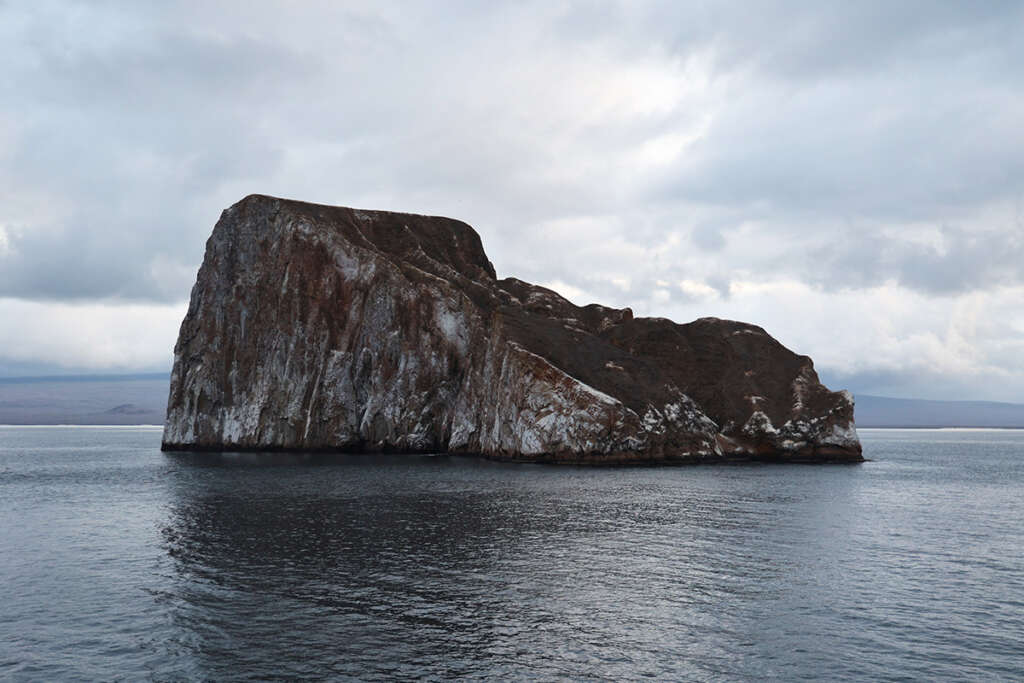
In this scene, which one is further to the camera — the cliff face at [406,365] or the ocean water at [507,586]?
the cliff face at [406,365]

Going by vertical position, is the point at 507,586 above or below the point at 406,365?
below

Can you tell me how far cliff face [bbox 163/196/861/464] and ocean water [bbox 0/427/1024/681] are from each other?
50829 mm

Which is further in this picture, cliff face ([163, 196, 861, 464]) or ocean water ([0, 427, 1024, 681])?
cliff face ([163, 196, 861, 464])

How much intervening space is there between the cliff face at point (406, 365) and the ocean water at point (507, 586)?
50829 mm

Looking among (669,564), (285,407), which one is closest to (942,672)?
(669,564)

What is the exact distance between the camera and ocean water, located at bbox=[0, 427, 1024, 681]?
2497cm

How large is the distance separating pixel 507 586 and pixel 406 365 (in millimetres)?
98868

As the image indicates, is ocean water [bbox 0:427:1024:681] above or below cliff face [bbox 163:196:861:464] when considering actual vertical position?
below

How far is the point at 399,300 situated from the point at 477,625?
109m

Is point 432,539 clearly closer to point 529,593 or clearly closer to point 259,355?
point 529,593

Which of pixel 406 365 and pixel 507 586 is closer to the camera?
pixel 507 586

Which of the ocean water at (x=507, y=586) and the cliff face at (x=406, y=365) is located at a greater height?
the cliff face at (x=406, y=365)

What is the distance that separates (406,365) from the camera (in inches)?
5172

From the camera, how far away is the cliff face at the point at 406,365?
4727 inches
